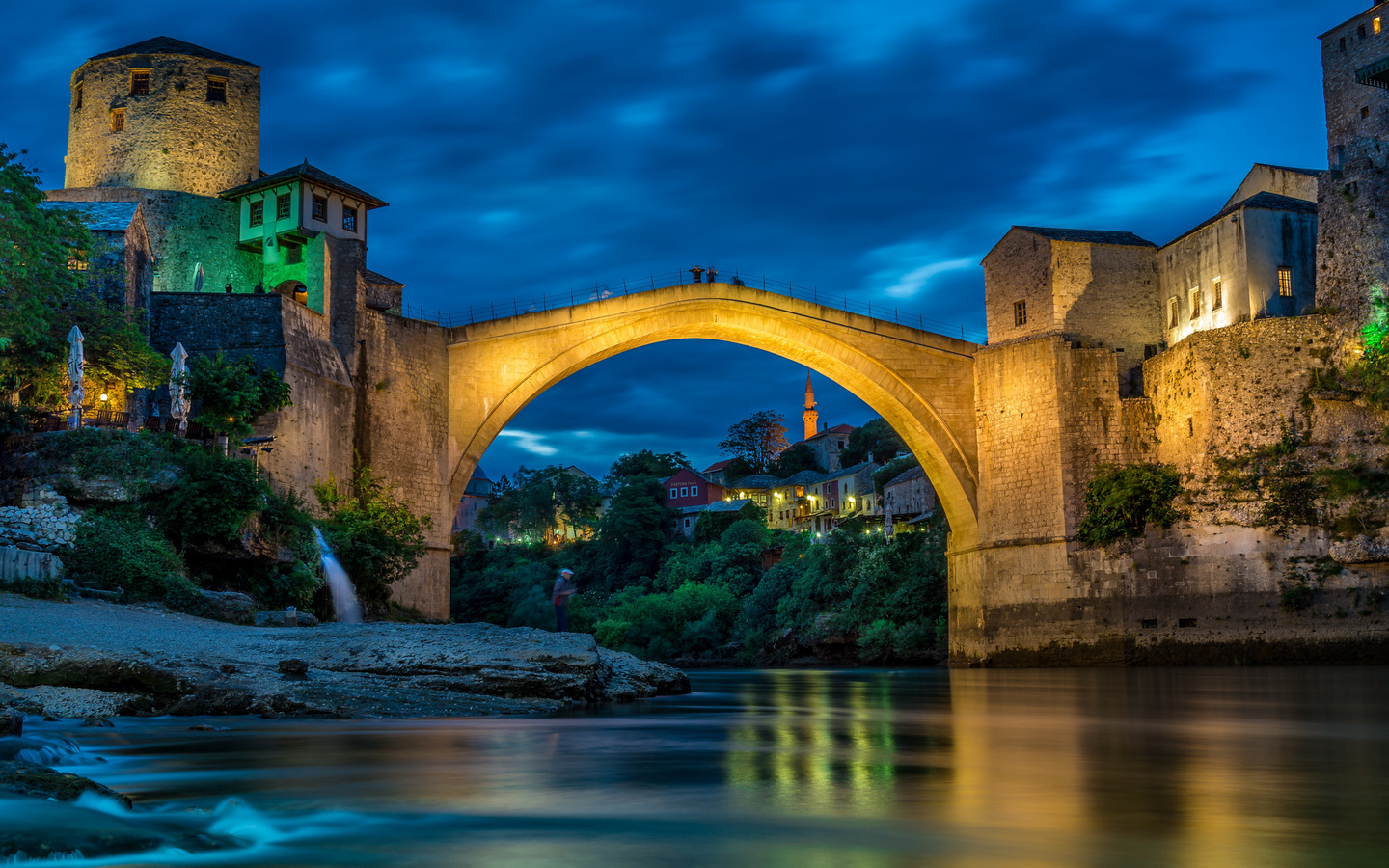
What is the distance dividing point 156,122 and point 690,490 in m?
44.9

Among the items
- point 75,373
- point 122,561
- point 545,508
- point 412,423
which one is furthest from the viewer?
point 545,508

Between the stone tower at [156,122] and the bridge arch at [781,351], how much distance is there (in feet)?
35.1

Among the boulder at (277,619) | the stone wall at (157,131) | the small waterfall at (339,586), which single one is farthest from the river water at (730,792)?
the stone wall at (157,131)

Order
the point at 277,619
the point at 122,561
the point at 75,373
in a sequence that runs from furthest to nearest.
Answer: the point at 75,373 → the point at 277,619 → the point at 122,561

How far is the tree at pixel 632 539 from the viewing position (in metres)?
55.5

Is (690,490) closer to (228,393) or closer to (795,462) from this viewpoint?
(795,462)

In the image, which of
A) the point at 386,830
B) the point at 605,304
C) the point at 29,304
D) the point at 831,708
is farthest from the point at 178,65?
the point at 386,830

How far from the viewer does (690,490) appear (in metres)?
72.3

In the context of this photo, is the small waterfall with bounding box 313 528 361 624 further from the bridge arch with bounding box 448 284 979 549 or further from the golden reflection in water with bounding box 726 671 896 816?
the golden reflection in water with bounding box 726 671 896 816

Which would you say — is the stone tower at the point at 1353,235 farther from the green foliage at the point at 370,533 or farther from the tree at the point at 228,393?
the tree at the point at 228,393

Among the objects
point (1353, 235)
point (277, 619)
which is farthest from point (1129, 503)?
point (277, 619)

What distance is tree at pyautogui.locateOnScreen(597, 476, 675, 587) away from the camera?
55.5 meters

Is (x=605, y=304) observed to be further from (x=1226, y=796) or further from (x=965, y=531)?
(x=1226, y=796)

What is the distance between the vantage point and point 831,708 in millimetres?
12977
